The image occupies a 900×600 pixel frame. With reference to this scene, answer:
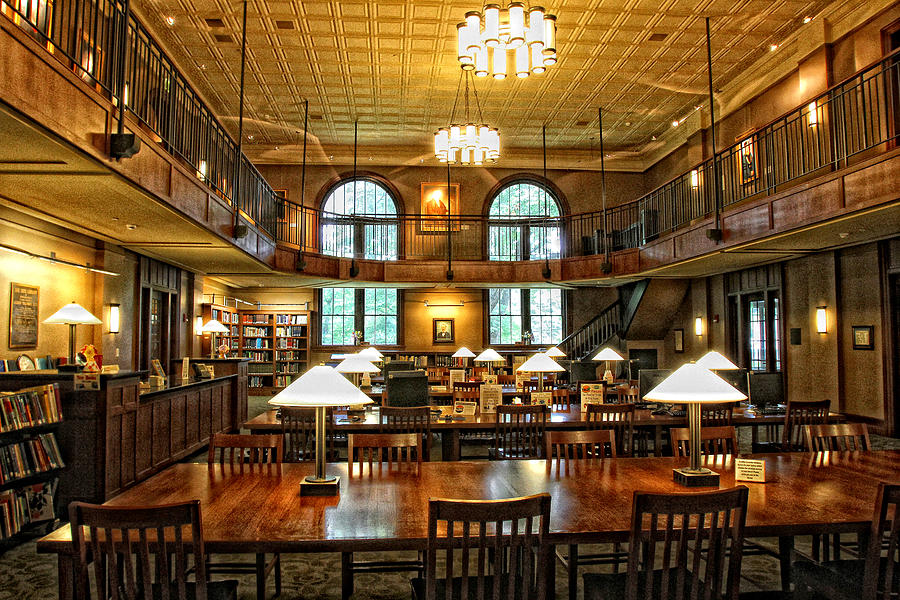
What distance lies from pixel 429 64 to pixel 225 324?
7.82 meters

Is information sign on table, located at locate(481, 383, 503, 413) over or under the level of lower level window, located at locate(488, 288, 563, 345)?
under

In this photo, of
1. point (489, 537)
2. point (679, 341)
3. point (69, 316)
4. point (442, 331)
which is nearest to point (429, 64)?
point (69, 316)

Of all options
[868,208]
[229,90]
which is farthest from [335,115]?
[868,208]

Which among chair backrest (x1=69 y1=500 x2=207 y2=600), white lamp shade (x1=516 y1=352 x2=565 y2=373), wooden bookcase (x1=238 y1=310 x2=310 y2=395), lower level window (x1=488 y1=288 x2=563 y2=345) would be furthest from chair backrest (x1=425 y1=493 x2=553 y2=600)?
lower level window (x1=488 y1=288 x2=563 y2=345)

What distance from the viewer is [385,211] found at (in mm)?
15461

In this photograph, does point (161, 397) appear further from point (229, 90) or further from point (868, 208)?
point (868, 208)

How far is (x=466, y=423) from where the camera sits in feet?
18.1

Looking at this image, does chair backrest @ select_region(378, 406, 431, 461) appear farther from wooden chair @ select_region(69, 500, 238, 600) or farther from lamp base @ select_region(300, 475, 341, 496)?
wooden chair @ select_region(69, 500, 238, 600)

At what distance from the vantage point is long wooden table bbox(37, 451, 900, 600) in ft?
7.63

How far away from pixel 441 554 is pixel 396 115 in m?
11.0

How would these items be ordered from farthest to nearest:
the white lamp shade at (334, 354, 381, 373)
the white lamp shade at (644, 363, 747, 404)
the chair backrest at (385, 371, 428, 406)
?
the chair backrest at (385, 371, 428, 406)
the white lamp shade at (334, 354, 381, 373)
the white lamp shade at (644, 363, 747, 404)

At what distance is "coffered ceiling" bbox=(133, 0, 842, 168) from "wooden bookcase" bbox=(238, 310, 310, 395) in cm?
416

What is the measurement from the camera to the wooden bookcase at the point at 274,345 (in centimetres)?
1465

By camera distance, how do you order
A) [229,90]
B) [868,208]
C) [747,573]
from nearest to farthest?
[747,573] < [868,208] < [229,90]
